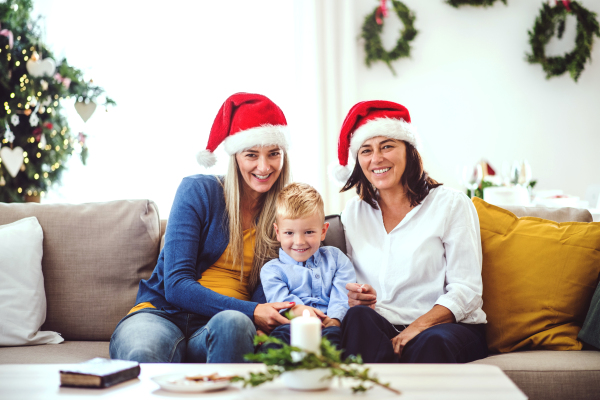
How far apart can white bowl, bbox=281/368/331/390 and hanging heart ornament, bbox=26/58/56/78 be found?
3.05 meters

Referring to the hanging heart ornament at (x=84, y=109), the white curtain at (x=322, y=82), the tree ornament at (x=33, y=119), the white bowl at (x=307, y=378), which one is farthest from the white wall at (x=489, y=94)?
the white bowl at (x=307, y=378)

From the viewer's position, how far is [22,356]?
1.60 m

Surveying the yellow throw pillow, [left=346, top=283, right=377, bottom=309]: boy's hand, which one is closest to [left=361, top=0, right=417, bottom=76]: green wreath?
the yellow throw pillow

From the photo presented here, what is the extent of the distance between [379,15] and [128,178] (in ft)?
7.51

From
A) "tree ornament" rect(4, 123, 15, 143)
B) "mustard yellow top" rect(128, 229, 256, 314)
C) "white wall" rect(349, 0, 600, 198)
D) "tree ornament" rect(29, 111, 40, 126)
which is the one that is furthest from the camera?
"white wall" rect(349, 0, 600, 198)

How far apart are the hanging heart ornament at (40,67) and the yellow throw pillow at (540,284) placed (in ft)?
9.51

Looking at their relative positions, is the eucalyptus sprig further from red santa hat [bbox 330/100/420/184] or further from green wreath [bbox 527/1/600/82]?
green wreath [bbox 527/1/600/82]

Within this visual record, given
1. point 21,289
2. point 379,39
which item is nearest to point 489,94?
point 379,39

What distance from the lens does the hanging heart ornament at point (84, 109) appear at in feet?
11.6

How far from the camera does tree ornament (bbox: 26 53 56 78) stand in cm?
325

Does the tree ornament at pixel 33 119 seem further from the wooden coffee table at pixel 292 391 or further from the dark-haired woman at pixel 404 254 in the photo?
the wooden coffee table at pixel 292 391

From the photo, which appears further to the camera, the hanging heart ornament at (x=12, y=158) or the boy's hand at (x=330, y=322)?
the hanging heart ornament at (x=12, y=158)

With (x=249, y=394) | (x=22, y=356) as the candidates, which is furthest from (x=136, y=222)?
(x=249, y=394)

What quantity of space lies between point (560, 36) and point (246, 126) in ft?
10.5
